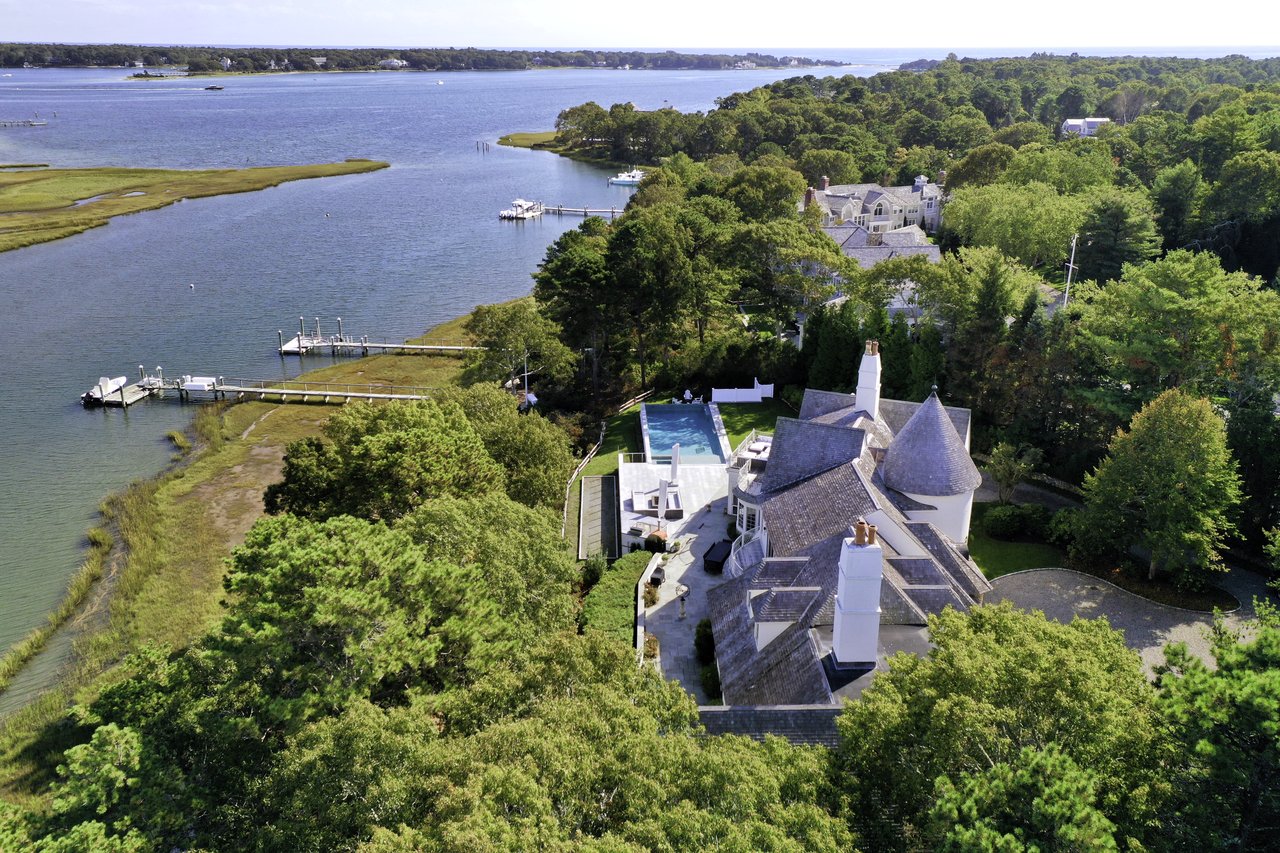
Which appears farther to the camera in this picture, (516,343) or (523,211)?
(523,211)

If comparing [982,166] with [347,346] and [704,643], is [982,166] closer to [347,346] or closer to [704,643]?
[347,346]

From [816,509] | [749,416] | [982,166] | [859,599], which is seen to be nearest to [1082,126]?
[982,166]

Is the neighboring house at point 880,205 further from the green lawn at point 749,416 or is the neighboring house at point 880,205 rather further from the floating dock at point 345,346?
the floating dock at point 345,346

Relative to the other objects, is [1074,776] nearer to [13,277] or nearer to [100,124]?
[13,277]

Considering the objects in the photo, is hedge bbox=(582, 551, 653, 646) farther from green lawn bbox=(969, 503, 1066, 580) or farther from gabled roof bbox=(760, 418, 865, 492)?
green lawn bbox=(969, 503, 1066, 580)

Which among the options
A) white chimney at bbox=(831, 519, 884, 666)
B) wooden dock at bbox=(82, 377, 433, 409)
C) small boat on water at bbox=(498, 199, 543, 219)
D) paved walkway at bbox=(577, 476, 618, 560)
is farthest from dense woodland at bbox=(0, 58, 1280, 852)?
small boat on water at bbox=(498, 199, 543, 219)

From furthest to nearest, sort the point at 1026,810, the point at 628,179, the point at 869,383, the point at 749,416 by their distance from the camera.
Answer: the point at 628,179
the point at 749,416
the point at 869,383
the point at 1026,810
